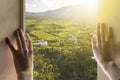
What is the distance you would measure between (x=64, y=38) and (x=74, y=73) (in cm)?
23

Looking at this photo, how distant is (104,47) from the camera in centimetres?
140

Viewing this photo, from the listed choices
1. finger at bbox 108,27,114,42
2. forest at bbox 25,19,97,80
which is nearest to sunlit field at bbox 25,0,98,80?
forest at bbox 25,19,97,80

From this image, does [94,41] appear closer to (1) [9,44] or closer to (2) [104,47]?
(2) [104,47]

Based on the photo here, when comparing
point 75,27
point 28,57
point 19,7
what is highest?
point 19,7

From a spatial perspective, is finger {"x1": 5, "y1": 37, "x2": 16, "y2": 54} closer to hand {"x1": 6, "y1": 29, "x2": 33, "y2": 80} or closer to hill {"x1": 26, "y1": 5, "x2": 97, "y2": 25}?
hand {"x1": 6, "y1": 29, "x2": 33, "y2": 80}

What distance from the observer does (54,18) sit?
151 centimetres

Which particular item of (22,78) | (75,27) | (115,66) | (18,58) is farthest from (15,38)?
(115,66)

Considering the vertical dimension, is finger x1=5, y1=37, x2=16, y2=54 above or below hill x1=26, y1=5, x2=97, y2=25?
below

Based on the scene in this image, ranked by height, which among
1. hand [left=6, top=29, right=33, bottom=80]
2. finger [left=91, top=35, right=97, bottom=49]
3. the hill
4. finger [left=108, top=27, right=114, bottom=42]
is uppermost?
the hill

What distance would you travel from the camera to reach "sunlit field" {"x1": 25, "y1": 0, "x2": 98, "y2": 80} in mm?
1485

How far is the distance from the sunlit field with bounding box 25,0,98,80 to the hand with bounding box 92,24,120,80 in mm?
82

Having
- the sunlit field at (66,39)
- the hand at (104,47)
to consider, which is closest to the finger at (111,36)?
the hand at (104,47)

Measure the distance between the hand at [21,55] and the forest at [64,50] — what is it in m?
0.10

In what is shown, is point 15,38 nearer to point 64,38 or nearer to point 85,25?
point 64,38
